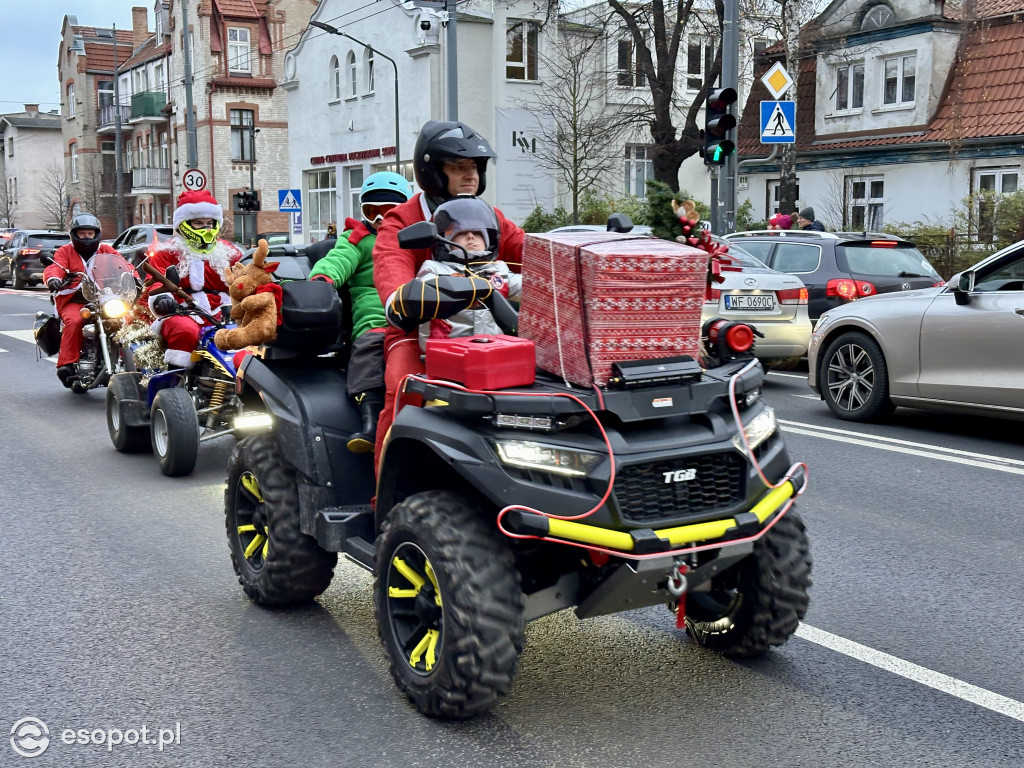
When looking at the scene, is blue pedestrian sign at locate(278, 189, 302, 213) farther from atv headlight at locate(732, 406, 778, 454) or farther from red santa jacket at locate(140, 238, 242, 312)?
atv headlight at locate(732, 406, 778, 454)

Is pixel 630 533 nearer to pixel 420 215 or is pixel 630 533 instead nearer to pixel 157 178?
pixel 420 215

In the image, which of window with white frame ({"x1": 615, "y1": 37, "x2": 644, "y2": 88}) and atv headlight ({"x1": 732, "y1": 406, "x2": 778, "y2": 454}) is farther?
window with white frame ({"x1": 615, "y1": 37, "x2": 644, "y2": 88})

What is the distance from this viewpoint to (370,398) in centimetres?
471

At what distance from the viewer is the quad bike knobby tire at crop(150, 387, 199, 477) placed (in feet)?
26.5

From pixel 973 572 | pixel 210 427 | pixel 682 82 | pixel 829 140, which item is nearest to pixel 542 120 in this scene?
pixel 682 82

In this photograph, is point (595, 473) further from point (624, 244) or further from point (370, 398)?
point (370, 398)

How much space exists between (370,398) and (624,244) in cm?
138

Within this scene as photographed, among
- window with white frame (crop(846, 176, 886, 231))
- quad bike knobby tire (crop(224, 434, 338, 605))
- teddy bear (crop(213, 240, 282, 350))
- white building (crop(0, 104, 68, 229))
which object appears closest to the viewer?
quad bike knobby tire (crop(224, 434, 338, 605))

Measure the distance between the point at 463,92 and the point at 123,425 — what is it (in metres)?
30.6

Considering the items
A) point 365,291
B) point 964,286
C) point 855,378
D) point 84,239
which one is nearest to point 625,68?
point 84,239

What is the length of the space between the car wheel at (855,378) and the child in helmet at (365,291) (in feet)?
18.0

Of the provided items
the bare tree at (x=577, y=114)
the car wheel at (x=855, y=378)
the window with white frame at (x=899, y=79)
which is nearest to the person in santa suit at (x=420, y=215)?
Answer: the car wheel at (x=855, y=378)

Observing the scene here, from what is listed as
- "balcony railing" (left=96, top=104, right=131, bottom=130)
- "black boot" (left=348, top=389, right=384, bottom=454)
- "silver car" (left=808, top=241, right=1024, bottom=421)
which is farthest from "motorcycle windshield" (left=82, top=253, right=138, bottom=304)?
"balcony railing" (left=96, top=104, right=131, bottom=130)

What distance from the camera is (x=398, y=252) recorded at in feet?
14.6
